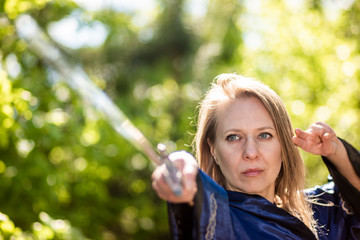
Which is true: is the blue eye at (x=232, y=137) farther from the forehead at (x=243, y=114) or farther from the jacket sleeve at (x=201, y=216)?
the jacket sleeve at (x=201, y=216)

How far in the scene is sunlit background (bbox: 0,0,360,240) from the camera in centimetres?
272

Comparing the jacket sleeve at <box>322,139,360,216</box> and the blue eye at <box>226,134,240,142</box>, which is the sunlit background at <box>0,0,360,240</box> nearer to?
the jacket sleeve at <box>322,139,360,216</box>

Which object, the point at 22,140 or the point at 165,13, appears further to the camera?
the point at 165,13

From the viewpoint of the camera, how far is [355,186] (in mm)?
1818

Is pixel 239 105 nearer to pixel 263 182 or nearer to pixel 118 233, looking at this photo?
pixel 263 182

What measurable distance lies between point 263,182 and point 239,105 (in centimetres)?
28

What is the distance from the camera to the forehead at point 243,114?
149 cm

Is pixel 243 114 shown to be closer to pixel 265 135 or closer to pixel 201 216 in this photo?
pixel 265 135

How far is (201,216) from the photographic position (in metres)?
1.15

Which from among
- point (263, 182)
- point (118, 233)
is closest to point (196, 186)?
point (263, 182)

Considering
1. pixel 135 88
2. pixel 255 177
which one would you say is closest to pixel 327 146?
pixel 255 177

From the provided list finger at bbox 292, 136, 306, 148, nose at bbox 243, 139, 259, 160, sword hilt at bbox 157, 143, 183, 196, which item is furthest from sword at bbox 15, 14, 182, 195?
finger at bbox 292, 136, 306, 148

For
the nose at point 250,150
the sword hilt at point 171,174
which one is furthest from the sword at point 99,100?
the nose at point 250,150

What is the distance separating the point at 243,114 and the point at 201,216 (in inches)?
19.1
